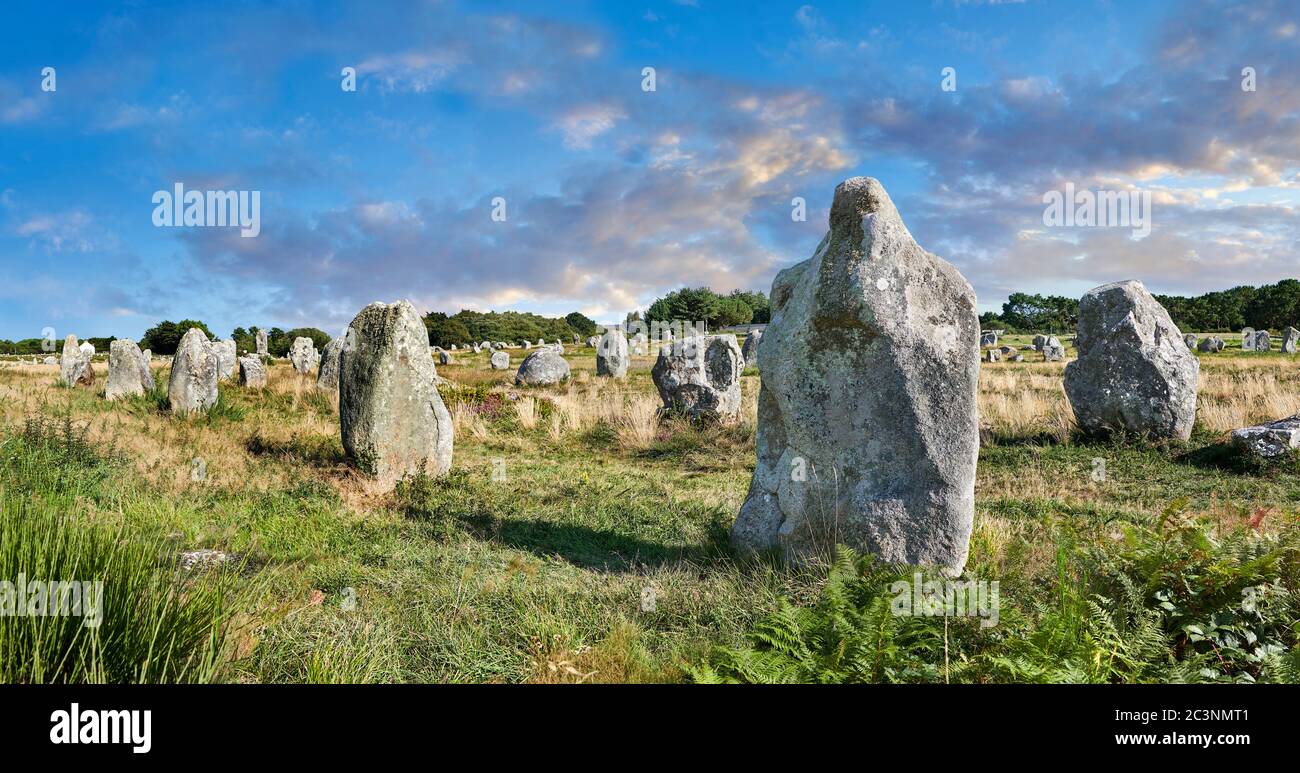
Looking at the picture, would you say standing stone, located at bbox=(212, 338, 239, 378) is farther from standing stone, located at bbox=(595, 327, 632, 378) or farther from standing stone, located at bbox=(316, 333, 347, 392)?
standing stone, located at bbox=(595, 327, 632, 378)

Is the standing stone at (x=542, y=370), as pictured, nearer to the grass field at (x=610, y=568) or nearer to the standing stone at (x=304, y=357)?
the standing stone at (x=304, y=357)

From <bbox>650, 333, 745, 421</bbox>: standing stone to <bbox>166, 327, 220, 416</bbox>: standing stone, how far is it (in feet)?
30.9

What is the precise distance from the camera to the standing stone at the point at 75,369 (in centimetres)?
2312

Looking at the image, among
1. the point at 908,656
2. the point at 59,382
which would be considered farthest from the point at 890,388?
the point at 59,382

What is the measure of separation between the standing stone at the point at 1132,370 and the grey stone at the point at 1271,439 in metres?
1.26

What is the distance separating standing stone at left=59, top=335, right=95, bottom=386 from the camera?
23.1 metres

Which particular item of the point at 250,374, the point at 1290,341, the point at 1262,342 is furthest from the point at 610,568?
the point at 1262,342

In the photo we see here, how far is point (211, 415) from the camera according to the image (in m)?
14.1

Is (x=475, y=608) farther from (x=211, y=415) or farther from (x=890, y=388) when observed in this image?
(x=211, y=415)

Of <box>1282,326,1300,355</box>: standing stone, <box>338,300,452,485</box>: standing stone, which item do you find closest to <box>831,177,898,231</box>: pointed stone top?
<box>338,300,452,485</box>: standing stone

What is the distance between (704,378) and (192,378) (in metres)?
10.7

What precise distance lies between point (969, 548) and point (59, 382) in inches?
1051

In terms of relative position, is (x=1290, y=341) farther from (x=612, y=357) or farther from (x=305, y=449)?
(x=305, y=449)
